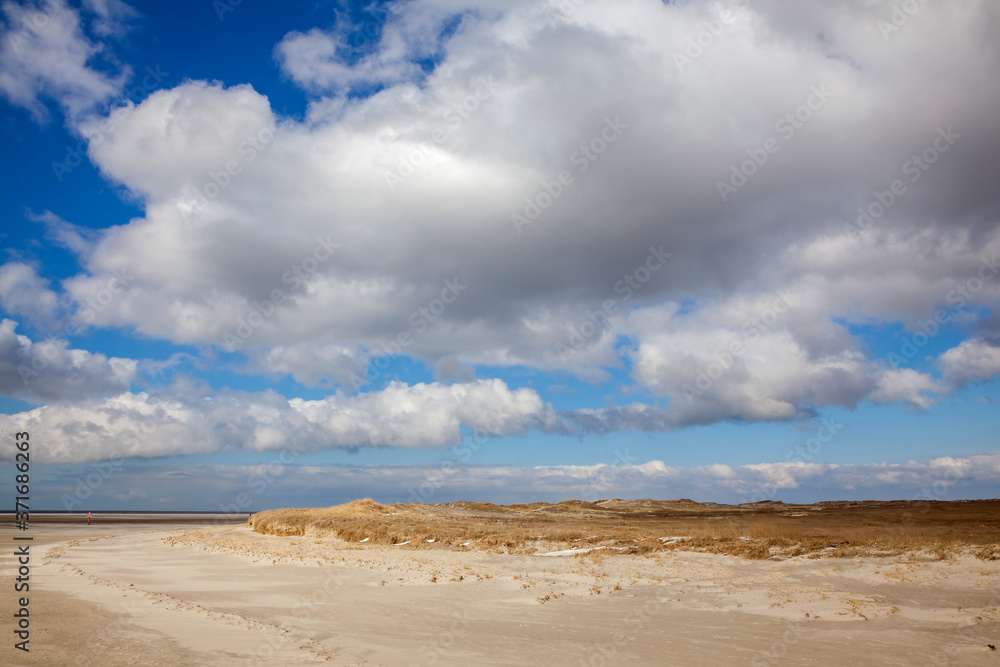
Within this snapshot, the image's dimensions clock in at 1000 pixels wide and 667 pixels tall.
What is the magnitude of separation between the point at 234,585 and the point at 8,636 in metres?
9.07

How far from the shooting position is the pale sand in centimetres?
1143

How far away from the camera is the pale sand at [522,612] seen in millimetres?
11430

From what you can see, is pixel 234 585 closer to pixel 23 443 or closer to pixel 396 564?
pixel 396 564

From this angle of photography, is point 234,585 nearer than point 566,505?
Yes

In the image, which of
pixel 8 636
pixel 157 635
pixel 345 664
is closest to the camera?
pixel 345 664

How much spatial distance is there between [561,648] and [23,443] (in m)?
12.0

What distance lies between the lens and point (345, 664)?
1059 centimetres

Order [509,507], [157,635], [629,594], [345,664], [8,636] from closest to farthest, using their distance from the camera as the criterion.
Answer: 1. [345,664]
2. [8,636]
3. [157,635]
4. [629,594]
5. [509,507]

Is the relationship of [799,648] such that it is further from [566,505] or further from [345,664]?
[566,505]

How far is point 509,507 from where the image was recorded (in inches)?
3002

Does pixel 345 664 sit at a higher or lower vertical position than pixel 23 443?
lower

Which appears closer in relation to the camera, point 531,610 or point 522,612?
point 522,612

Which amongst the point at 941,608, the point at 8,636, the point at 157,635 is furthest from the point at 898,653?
the point at 8,636

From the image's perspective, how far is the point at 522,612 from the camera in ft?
51.8
